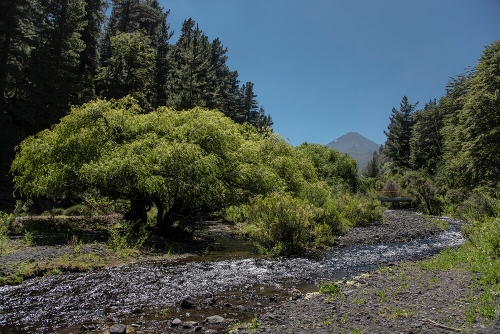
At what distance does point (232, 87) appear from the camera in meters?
90.2

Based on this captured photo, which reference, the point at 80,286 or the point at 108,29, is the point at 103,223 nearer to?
the point at 80,286

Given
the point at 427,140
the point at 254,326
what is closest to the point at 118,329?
the point at 254,326

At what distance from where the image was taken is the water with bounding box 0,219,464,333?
7918mm

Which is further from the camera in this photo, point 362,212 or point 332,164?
point 332,164

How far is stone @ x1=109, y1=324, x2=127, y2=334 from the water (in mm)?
726

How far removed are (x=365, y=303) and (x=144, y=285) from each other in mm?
6609

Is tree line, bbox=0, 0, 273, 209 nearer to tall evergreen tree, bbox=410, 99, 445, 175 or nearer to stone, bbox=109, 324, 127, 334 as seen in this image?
stone, bbox=109, 324, 127, 334

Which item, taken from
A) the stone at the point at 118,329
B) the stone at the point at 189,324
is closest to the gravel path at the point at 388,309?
the stone at the point at 189,324

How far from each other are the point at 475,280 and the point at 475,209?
17.0m

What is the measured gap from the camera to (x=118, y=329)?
6.95m

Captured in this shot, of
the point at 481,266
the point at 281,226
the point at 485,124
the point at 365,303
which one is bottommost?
the point at 365,303

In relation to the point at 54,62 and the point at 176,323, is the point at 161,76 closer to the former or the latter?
the point at 54,62

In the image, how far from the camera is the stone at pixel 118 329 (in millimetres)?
6869

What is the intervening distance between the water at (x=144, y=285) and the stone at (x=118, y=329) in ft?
2.38
